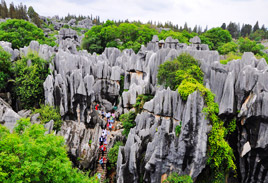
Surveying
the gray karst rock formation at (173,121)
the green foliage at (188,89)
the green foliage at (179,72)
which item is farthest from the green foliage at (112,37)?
the green foliage at (188,89)

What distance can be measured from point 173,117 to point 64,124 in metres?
11.3

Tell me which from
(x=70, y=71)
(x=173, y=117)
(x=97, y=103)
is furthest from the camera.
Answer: (x=97, y=103)

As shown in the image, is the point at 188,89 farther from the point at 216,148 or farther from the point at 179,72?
the point at 216,148

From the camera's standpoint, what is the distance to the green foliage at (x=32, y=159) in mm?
7863

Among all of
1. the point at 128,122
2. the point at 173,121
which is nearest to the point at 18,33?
the point at 128,122

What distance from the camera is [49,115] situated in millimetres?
18453

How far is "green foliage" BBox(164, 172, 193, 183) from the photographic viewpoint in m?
13.5

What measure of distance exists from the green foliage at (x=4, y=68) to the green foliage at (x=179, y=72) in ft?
52.3

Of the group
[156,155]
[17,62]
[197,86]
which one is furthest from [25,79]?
[197,86]

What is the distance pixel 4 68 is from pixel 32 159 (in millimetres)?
15649

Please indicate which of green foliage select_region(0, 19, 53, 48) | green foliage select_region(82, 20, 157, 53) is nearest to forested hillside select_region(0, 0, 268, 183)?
green foliage select_region(0, 19, 53, 48)

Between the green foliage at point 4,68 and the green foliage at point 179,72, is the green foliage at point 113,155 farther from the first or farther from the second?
the green foliage at point 4,68

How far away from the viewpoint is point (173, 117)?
618 inches

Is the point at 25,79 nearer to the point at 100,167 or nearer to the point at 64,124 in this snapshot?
the point at 64,124
